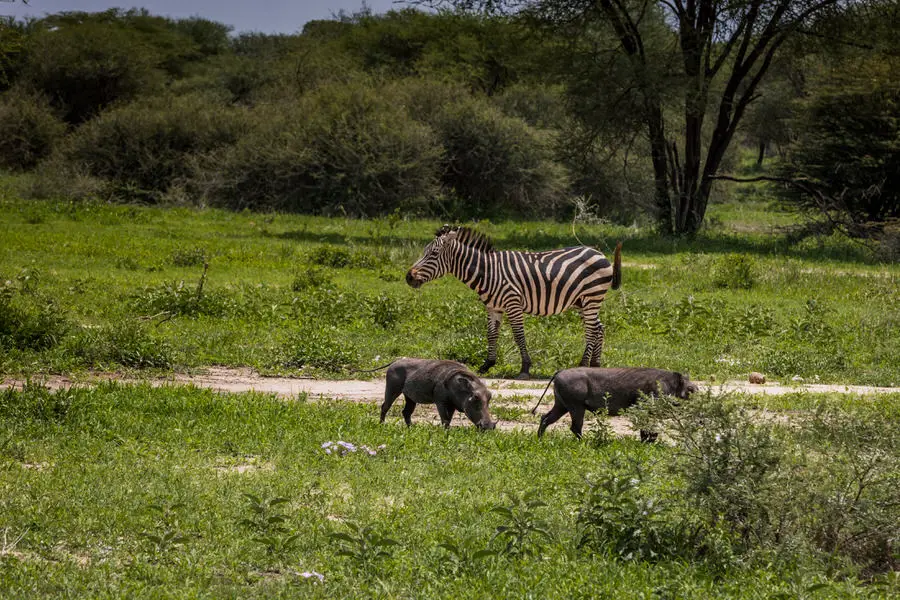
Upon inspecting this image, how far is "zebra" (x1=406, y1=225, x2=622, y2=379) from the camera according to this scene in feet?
42.3

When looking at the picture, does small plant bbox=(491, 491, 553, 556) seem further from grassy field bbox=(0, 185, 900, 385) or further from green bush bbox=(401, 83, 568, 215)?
green bush bbox=(401, 83, 568, 215)

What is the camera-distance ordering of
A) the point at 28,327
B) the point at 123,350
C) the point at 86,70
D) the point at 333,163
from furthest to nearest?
the point at 86,70, the point at 333,163, the point at 28,327, the point at 123,350

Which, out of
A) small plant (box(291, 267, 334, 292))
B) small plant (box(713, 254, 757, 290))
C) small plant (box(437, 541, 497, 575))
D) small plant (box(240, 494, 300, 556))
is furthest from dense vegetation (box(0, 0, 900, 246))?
small plant (box(437, 541, 497, 575))

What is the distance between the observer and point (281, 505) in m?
6.57

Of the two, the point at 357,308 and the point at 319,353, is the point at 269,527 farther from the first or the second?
the point at 357,308

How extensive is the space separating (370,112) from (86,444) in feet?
82.7

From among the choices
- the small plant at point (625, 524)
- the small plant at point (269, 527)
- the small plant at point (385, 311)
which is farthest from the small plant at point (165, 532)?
the small plant at point (385, 311)

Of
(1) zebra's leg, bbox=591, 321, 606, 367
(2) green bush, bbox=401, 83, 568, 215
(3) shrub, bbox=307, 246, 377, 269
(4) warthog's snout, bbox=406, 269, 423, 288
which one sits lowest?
(1) zebra's leg, bbox=591, 321, 606, 367

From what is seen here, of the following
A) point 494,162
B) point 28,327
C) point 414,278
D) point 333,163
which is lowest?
point 28,327

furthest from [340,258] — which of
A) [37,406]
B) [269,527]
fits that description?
[269,527]

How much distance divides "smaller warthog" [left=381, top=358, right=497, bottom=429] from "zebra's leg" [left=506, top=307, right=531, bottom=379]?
337 centimetres

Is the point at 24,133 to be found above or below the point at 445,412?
above

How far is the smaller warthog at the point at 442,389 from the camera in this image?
8.80 metres

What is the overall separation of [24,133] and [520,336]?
30022mm
